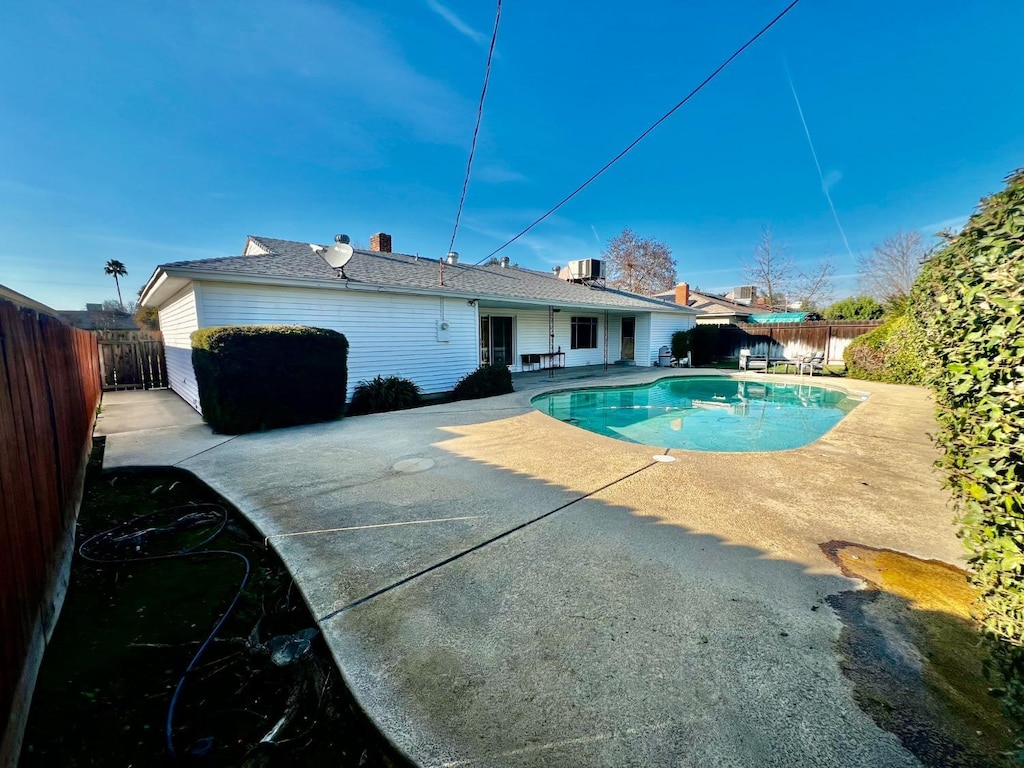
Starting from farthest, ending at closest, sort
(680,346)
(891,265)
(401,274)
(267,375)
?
(891,265) → (680,346) → (401,274) → (267,375)

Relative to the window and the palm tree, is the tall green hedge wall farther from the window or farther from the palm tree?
the palm tree

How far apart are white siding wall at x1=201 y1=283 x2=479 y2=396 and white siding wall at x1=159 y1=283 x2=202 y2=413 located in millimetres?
859

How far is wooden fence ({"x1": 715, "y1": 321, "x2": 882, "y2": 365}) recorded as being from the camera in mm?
17438

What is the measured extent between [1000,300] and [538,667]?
2.64 m

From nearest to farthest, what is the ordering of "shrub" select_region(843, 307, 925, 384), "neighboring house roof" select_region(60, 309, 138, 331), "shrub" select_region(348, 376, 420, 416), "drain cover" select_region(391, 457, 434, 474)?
1. "drain cover" select_region(391, 457, 434, 474)
2. "shrub" select_region(348, 376, 420, 416)
3. "shrub" select_region(843, 307, 925, 384)
4. "neighboring house roof" select_region(60, 309, 138, 331)

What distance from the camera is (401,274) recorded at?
11250 millimetres

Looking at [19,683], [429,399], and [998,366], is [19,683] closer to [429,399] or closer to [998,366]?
[998,366]

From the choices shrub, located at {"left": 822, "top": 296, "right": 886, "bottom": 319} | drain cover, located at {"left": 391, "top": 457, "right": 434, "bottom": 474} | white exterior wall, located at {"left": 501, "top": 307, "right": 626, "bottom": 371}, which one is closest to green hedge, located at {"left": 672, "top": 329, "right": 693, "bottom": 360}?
white exterior wall, located at {"left": 501, "top": 307, "right": 626, "bottom": 371}

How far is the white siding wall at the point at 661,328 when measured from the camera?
18.4 m

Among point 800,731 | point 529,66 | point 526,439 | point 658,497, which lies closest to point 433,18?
point 529,66

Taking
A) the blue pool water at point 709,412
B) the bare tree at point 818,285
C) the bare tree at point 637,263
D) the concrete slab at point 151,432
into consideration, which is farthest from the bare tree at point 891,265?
the concrete slab at point 151,432

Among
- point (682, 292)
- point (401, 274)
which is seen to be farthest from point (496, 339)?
point (682, 292)

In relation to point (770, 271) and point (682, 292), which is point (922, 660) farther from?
point (770, 271)

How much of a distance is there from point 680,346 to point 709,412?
9.12m
